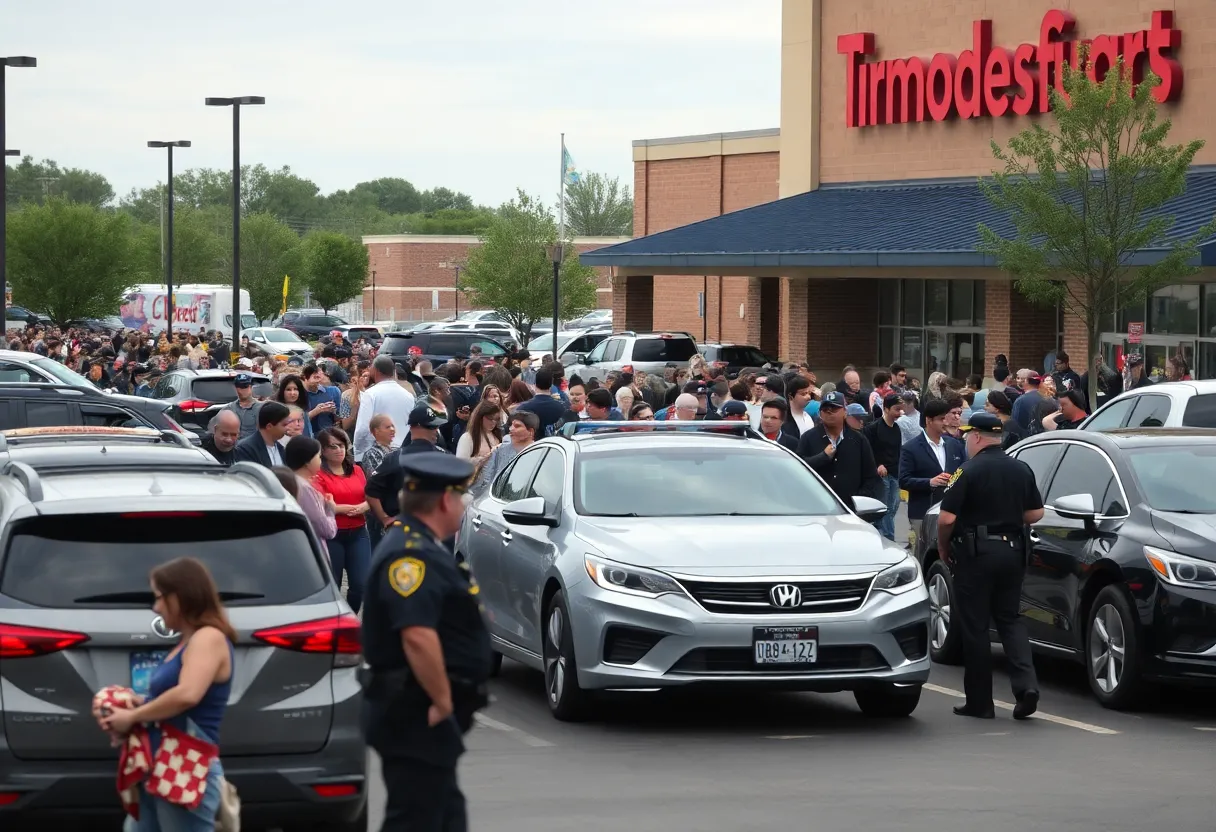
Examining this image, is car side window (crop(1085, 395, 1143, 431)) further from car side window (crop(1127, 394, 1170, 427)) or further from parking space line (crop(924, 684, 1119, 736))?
parking space line (crop(924, 684, 1119, 736))

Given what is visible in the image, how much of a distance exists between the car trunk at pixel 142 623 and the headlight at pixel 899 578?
3926mm

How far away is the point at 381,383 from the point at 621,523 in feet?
21.5

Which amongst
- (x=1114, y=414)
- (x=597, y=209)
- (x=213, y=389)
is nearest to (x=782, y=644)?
(x=1114, y=414)

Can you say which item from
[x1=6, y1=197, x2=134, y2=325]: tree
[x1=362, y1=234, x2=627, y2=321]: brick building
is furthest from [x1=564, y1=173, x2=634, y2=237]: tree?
[x1=6, y1=197, x2=134, y2=325]: tree

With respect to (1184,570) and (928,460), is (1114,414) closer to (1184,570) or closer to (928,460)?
(928,460)

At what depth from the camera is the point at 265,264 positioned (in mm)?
102312

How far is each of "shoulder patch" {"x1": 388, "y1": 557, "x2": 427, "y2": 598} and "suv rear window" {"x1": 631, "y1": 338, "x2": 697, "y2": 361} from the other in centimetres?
3528

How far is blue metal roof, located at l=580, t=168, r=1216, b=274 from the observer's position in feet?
109

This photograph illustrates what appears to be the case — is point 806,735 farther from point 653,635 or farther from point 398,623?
point 398,623

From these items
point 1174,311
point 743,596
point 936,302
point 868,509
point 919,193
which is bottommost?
point 743,596

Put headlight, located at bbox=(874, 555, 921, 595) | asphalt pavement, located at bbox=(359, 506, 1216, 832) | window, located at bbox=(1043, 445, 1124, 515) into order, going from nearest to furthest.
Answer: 1. asphalt pavement, located at bbox=(359, 506, 1216, 832)
2. headlight, located at bbox=(874, 555, 921, 595)
3. window, located at bbox=(1043, 445, 1124, 515)

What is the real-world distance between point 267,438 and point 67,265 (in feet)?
166

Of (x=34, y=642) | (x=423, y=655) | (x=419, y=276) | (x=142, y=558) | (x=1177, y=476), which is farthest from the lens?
(x=419, y=276)

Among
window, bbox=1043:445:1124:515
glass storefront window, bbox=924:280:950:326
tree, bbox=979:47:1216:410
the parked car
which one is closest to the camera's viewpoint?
window, bbox=1043:445:1124:515
